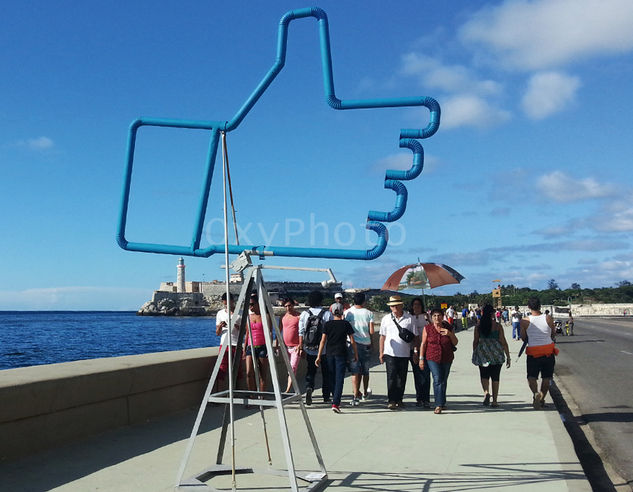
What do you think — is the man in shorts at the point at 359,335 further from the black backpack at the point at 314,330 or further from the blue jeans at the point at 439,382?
the blue jeans at the point at 439,382

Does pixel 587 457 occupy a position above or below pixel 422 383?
below

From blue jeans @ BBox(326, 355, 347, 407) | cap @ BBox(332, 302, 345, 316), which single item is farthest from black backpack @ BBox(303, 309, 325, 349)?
blue jeans @ BBox(326, 355, 347, 407)

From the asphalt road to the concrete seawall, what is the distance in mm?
5298

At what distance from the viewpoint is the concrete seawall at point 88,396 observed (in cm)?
605

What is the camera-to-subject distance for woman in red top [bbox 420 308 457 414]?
356 inches

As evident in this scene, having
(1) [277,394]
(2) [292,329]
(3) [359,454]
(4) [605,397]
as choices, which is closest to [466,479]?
(3) [359,454]

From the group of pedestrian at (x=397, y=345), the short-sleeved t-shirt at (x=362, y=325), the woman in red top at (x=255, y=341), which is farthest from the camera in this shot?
the short-sleeved t-shirt at (x=362, y=325)

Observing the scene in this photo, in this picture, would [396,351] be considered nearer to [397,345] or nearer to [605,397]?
[397,345]

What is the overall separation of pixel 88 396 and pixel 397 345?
168 inches

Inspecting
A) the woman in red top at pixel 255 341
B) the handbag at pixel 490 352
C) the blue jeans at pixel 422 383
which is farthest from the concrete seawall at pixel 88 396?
the handbag at pixel 490 352

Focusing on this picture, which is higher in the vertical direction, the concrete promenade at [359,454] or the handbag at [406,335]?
the handbag at [406,335]

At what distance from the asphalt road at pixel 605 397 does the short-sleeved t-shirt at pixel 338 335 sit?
3.45m

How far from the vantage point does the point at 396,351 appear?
924 cm

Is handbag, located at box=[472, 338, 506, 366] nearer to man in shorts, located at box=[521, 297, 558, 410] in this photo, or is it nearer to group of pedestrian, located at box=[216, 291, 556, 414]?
group of pedestrian, located at box=[216, 291, 556, 414]
